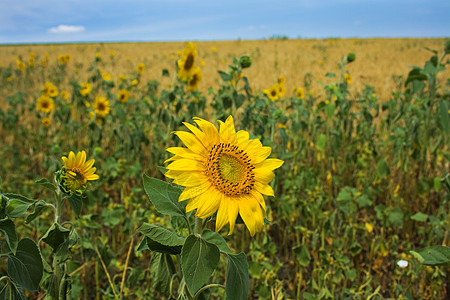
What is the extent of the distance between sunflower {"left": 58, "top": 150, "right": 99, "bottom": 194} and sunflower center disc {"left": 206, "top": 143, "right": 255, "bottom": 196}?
471mm

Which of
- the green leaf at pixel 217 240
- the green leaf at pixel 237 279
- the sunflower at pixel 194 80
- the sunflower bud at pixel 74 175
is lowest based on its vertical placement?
the green leaf at pixel 237 279

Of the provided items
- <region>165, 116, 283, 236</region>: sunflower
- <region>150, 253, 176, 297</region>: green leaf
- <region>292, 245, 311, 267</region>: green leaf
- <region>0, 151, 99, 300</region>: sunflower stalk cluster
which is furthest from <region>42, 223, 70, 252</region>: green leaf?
<region>292, 245, 311, 267</region>: green leaf

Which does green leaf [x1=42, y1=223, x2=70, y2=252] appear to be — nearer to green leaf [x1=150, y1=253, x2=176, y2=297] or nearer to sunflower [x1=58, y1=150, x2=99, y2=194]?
sunflower [x1=58, y1=150, x2=99, y2=194]

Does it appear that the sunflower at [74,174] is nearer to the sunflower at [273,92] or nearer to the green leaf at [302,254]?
the green leaf at [302,254]

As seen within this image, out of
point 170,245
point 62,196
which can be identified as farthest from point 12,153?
point 170,245

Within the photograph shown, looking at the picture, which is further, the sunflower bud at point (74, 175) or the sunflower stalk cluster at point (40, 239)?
the sunflower bud at point (74, 175)

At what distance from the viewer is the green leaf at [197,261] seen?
89 cm

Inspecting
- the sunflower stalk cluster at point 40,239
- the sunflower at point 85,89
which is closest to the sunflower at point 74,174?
the sunflower stalk cluster at point 40,239

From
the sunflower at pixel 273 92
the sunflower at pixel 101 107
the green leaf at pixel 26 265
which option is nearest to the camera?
the green leaf at pixel 26 265

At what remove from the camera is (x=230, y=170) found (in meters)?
1.02

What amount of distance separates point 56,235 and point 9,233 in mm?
161

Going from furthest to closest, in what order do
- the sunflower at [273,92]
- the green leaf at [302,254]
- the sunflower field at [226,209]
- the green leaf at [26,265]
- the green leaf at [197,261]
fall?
the sunflower at [273,92] → the green leaf at [302,254] → the green leaf at [26,265] → the sunflower field at [226,209] → the green leaf at [197,261]

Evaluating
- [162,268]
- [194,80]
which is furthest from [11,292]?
[194,80]

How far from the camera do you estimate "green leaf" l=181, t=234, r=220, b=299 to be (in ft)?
2.92
